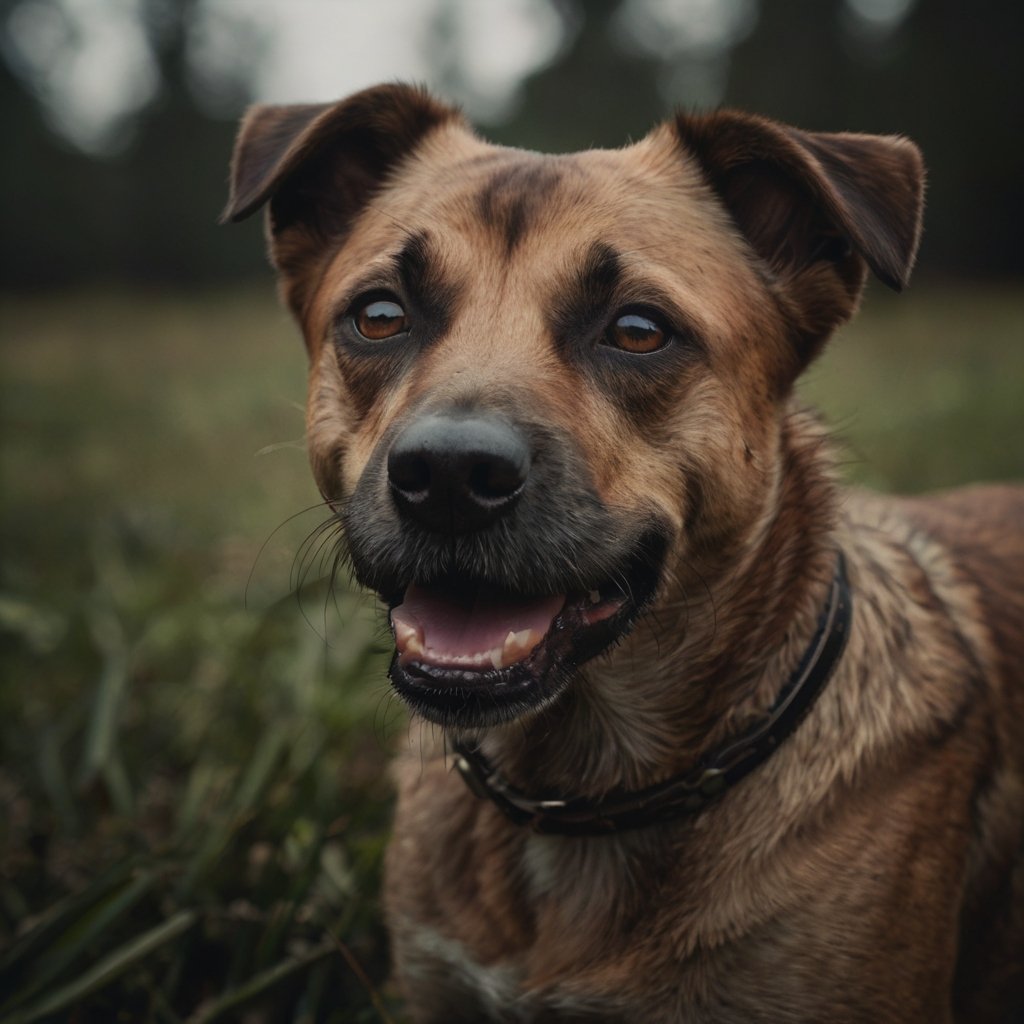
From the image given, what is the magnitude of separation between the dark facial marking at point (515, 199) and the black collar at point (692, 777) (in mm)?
1265

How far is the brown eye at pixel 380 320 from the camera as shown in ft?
9.02

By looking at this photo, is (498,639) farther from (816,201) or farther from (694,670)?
(816,201)

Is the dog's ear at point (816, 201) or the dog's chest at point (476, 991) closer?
the dog's chest at point (476, 991)

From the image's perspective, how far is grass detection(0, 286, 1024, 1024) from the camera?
9.98 ft

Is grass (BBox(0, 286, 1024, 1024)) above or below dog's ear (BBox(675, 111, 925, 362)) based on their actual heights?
below

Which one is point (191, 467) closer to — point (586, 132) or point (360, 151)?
point (360, 151)

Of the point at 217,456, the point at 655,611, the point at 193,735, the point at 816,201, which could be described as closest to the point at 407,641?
the point at 655,611

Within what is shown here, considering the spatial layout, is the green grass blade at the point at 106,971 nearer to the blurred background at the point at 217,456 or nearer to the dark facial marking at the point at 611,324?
the blurred background at the point at 217,456

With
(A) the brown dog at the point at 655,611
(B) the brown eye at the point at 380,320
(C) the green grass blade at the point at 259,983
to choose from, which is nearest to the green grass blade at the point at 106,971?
(C) the green grass blade at the point at 259,983

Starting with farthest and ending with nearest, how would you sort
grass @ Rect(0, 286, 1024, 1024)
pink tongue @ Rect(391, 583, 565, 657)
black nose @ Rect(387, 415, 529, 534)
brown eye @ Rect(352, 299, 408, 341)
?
grass @ Rect(0, 286, 1024, 1024), brown eye @ Rect(352, 299, 408, 341), pink tongue @ Rect(391, 583, 565, 657), black nose @ Rect(387, 415, 529, 534)

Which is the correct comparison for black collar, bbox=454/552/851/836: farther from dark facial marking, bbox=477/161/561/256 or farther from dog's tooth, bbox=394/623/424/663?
dark facial marking, bbox=477/161/561/256

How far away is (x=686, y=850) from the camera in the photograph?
8.20 ft

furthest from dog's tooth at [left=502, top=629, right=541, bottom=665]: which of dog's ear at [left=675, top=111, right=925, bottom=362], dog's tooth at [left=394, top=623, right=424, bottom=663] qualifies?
dog's ear at [left=675, top=111, right=925, bottom=362]

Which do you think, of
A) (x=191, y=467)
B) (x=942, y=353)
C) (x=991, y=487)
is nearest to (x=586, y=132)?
(x=942, y=353)
